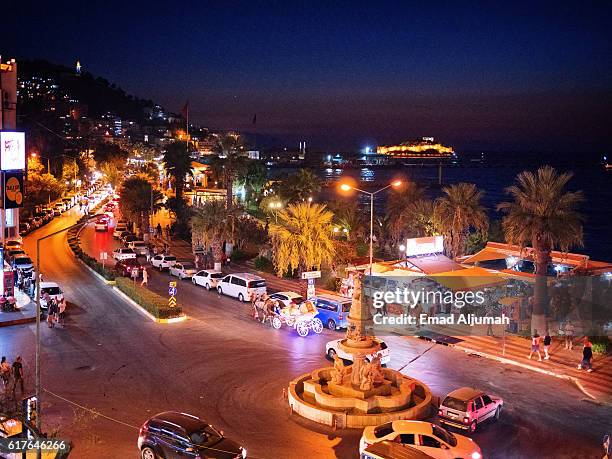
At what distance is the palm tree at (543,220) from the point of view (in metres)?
26.2

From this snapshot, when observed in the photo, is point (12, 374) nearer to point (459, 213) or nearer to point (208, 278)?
point (208, 278)

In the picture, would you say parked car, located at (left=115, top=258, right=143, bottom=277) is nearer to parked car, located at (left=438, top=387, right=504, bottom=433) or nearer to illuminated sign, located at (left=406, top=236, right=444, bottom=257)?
illuminated sign, located at (left=406, top=236, right=444, bottom=257)

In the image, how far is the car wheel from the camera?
Result: 14547 mm

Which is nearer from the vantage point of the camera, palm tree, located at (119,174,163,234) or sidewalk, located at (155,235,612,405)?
sidewalk, located at (155,235,612,405)

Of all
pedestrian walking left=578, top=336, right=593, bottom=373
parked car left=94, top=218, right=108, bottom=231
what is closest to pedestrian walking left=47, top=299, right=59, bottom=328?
pedestrian walking left=578, top=336, right=593, bottom=373

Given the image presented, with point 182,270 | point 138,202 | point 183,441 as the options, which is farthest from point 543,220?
point 138,202

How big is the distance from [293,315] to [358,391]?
31.8 feet

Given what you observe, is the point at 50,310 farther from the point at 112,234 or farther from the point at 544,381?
the point at 112,234

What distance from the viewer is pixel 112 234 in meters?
63.6

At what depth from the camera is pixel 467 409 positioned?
54.7 feet

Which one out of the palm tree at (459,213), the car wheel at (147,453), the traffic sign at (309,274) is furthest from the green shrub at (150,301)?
Result: the palm tree at (459,213)

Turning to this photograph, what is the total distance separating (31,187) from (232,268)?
134ft

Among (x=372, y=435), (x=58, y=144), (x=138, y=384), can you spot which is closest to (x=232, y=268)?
(x=138, y=384)

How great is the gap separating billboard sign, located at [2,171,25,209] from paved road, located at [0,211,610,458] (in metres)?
5.87
